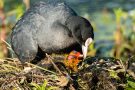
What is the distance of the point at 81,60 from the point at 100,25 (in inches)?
275

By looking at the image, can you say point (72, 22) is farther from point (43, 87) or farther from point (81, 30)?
point (43, 87)

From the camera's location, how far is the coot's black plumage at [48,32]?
6.83m

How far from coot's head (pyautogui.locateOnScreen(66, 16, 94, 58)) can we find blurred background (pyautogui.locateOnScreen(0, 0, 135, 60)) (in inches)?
40.6

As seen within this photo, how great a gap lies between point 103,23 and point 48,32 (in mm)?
7052

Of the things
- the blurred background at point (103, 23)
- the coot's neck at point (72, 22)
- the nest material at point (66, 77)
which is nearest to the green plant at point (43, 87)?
the nest material at point (66, 77)

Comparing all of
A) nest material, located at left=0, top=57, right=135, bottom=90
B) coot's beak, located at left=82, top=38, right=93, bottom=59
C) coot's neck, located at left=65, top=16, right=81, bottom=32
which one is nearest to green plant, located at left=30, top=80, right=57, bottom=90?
nest material, located at left=0, top=57, right=135, bottom=90

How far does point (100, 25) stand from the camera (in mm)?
13828

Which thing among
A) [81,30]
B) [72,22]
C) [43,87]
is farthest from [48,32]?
[43,87]

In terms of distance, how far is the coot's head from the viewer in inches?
260

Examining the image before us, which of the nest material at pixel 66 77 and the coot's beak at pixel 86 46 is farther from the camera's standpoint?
the coot's beak at pixel 86 46

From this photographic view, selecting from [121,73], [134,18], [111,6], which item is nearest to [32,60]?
[121,73]

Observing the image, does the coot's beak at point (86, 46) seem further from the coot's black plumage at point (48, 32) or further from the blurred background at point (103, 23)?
the blurred background at point (103, 23)

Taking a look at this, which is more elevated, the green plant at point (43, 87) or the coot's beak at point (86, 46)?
the coot's beak at point (86, 46)

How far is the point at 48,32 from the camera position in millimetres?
6977
